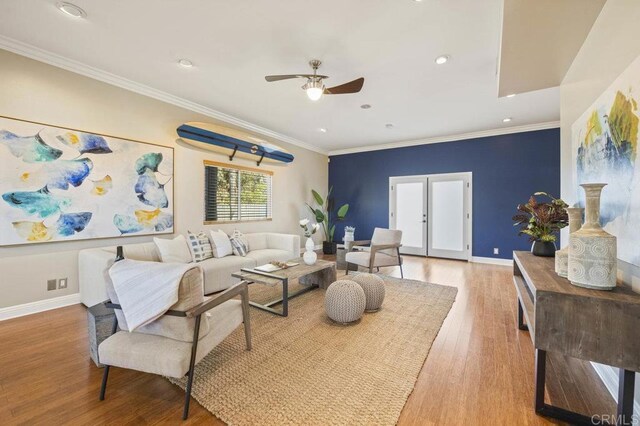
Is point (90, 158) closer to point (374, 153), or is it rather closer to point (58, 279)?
point (58, 279)

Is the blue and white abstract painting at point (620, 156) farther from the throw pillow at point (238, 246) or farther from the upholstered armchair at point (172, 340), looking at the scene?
the throw pillow at point (238, 246)

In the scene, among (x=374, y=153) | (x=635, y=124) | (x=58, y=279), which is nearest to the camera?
(x=635, y=124)

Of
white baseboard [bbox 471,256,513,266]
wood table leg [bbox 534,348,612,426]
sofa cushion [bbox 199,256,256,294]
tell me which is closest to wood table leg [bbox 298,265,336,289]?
sofa cushion [bbox 199,256,256,294]

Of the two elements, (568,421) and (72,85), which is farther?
(72,85)

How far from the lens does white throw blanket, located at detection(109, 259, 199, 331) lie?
154 cm

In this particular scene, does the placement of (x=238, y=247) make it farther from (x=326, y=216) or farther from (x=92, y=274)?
(x=326, y=216)

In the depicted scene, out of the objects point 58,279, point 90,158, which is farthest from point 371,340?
point 90,158

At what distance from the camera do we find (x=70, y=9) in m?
2.30

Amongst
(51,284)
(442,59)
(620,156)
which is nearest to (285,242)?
(51,284)

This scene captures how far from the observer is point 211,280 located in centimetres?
363

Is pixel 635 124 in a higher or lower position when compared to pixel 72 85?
lower

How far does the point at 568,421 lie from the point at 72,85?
5404 mm

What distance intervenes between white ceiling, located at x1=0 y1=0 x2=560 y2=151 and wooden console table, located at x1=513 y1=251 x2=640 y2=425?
2.25 meters

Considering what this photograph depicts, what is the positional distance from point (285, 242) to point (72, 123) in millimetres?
3358
